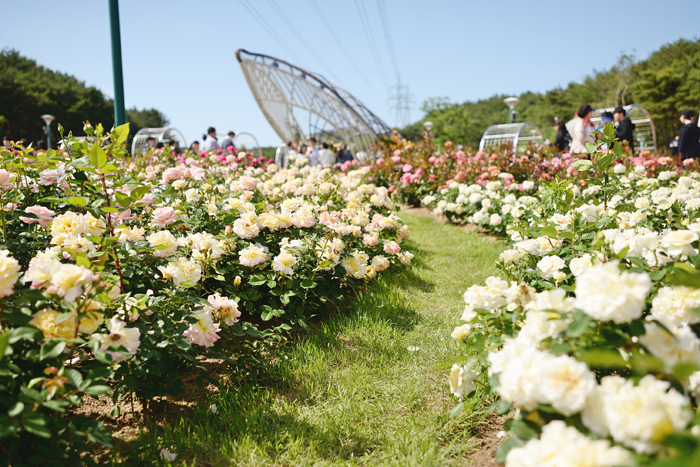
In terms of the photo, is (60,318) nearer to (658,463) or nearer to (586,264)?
(658,463)

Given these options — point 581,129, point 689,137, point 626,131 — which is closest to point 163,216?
point 581,129

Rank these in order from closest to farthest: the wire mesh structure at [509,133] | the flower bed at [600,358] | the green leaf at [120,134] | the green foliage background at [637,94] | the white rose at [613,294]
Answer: the flower bed at [600,358] → the white rose at [613,294] → the green leaf at [120,134] → the wire mesh structure at [509,133] → the green foliage background at [637,94]

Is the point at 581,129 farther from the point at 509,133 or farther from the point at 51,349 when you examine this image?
the point at 509,133

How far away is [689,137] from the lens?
246 inches

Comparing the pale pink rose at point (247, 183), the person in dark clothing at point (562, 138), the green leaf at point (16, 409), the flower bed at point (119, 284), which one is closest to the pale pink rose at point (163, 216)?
the flower bed at point (119, 284)

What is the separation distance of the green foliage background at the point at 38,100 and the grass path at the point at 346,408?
36.4m

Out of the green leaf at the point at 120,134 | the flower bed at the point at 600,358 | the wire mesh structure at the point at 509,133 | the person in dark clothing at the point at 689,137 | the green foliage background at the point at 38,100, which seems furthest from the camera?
the green foliage background at the point at 38,100

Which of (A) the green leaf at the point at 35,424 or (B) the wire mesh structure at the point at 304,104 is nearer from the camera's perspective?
(A) the green leaf at the point at 35,424

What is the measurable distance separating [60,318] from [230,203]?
1529mm

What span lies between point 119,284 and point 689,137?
7.74m

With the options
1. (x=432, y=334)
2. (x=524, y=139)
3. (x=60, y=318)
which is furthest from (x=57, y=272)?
(x=524, y=139)

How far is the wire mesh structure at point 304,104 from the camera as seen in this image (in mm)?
18516

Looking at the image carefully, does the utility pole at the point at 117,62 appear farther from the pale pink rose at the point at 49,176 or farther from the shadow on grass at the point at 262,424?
the shadow on grass at the point at 262,424

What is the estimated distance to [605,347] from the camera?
105 cm
